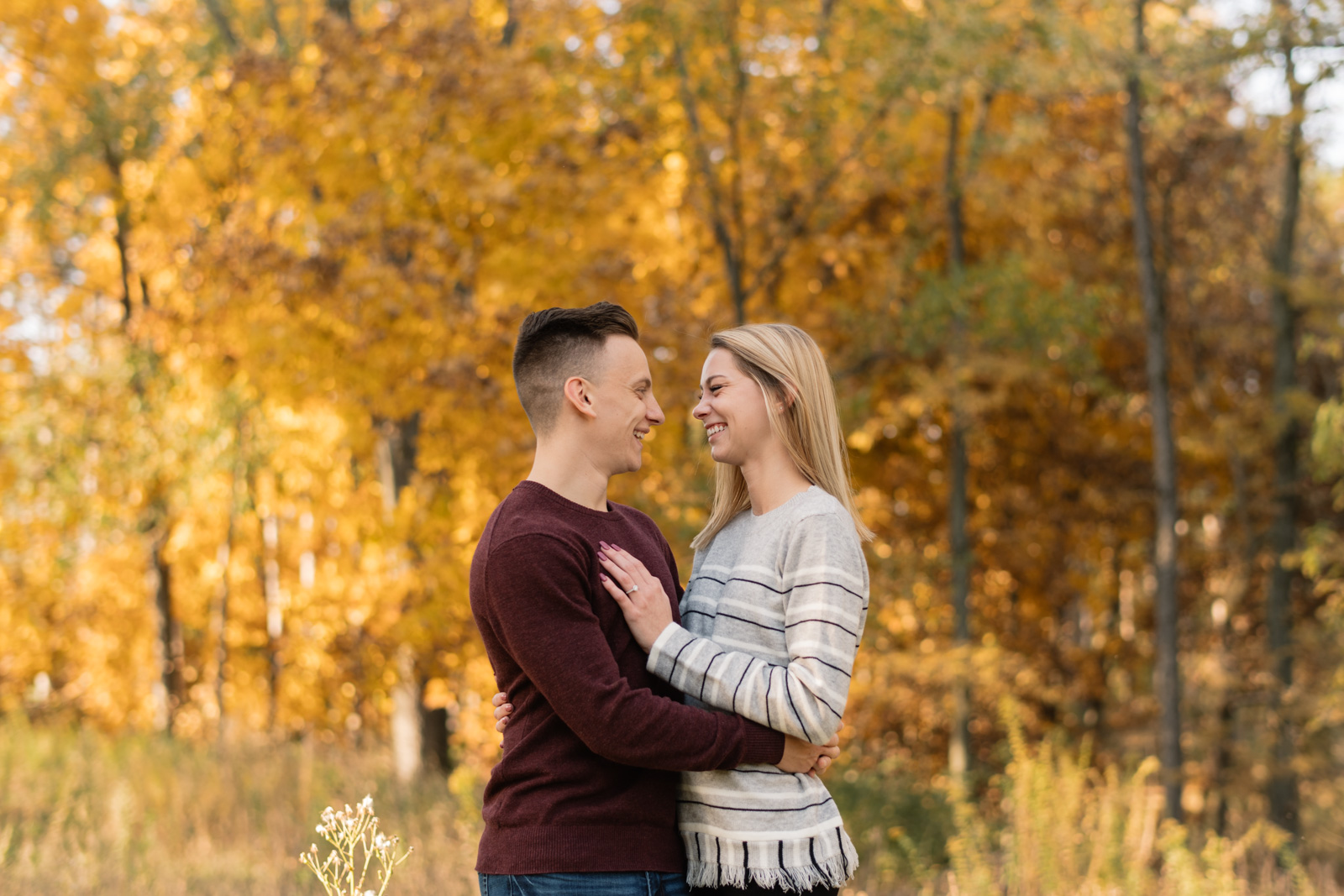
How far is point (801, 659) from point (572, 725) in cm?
43

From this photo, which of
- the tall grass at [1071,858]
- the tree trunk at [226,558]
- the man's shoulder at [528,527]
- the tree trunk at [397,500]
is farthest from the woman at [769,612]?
the tree trunk at [226,558]

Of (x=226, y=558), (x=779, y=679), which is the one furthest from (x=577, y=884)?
(x=226, y=558)

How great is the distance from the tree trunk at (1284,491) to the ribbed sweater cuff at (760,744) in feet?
32.2

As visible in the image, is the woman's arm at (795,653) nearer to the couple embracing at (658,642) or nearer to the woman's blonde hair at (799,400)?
the couple embracing at (658,642)

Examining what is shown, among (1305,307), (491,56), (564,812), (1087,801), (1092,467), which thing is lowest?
(1087,801)

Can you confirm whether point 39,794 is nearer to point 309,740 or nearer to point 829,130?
point 309,740

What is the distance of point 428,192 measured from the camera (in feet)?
23.6

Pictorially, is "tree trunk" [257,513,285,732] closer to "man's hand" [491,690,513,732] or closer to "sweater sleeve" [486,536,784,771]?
"man's hand" [491,690,513,732]

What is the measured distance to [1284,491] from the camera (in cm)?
1076

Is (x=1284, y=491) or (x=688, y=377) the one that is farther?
(x=1284, y=491)

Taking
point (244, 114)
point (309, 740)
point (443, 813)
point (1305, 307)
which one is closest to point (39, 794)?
point (309, 740)

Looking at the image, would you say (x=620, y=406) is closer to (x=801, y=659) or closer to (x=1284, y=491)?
(x=801, y=659)

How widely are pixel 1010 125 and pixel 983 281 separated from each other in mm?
3146

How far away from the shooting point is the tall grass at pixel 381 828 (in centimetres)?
533
